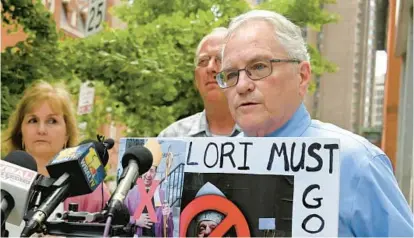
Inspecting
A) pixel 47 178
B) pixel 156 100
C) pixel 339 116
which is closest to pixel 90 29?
pixel 156 100

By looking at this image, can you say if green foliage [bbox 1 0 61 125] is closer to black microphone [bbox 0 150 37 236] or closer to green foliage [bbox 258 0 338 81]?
green foliage [bbox 258 0 338 81]

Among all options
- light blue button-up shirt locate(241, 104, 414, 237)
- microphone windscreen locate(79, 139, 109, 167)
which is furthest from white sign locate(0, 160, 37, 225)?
light blue button-up shirt locate(241, 104, 414, 237)

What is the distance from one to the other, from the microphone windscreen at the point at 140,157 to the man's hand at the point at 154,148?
0.01m

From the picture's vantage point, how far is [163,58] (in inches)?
218

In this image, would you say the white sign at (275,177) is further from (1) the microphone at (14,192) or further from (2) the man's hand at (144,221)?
(1) the microphone at (14,192)

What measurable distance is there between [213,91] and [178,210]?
1245mm

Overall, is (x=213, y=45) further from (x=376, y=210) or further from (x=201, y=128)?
(x=376, y=210)

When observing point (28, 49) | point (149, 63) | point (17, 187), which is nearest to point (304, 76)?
point (17, 187)

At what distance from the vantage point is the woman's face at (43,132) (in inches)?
92.1

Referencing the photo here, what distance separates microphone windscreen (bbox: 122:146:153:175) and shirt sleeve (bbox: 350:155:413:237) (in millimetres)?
413

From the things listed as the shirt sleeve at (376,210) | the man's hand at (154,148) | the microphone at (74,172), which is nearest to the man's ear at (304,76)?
the shirt sleeve at (376,210)

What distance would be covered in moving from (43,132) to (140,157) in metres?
1.23

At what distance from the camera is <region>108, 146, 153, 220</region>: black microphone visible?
110 cm

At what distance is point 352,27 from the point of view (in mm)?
6500
